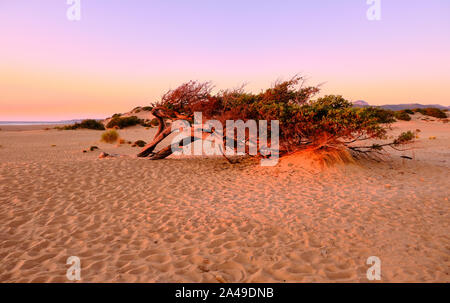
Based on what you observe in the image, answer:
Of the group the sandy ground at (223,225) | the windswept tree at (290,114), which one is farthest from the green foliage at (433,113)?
the sandy ground at (223,225)

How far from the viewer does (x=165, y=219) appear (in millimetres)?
5660

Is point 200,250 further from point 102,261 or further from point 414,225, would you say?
point 414,225

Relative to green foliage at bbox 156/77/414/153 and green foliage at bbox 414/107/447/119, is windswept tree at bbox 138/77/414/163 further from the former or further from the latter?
green foliage at bbox 414/107/447/119

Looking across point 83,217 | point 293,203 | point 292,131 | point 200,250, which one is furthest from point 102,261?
point 292,131

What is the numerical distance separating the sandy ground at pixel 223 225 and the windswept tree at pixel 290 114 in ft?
5.45

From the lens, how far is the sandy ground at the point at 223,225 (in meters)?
3.72

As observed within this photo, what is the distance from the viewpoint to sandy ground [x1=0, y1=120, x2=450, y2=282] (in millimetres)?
3723

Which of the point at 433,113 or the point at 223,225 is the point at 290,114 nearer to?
A: the point at 223,225

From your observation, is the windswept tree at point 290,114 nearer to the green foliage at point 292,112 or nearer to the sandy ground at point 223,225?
the green foliage at point 292,112

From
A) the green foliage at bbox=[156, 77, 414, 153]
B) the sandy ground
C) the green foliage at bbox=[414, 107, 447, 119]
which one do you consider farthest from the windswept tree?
the green foliage at bbox=[414, 107, 447, 119]

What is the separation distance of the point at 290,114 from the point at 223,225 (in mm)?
6824

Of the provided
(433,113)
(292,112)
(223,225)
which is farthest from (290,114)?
(433,113)

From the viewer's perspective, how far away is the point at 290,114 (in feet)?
35.0
